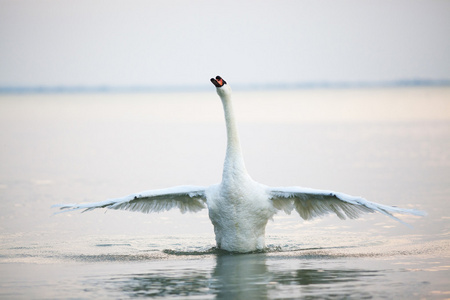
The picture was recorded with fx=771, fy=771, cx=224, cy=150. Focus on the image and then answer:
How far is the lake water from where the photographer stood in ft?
42.3

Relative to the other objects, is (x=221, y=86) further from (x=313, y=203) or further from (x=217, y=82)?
(x=313, y=203)

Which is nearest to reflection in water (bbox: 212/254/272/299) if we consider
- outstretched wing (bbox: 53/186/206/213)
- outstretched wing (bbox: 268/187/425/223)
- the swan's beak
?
outstretched wing (bbox: 268/187/425/223)

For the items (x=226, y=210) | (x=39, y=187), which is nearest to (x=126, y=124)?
(x=39, y=187)

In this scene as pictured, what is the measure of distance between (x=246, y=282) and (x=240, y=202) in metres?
2.50

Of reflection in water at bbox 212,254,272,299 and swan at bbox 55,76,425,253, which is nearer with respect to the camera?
reflection in water at bbox 212,254,272,299

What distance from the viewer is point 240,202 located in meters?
15.3

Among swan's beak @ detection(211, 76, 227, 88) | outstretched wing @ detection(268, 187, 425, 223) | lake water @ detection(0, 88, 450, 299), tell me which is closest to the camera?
lake water @ detection(0, 88, 450, 299)

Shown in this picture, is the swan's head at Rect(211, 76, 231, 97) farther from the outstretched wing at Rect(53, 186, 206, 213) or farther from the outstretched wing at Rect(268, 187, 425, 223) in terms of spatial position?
the outstretched wing at Rect(268, 187, 425, 223)

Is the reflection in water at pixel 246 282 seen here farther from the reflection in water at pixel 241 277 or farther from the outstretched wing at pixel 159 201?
the outstretched wing at pixel 159 201

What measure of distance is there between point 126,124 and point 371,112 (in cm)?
2267

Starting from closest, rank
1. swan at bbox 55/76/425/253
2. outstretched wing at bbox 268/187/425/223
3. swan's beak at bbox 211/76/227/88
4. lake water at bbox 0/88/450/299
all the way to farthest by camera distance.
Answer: lake water at bbox 0/88/450/299 < outstretched wing at bbox 268/187/425/223 < swan at bbox 55/76/425/253 < swan's beak at bbox 211/76/227/88

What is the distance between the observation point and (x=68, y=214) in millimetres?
20266

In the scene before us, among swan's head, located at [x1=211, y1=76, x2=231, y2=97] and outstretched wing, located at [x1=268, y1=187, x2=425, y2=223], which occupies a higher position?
swan's head, located at [x1=211, y1=76, x2=231, y2=97]

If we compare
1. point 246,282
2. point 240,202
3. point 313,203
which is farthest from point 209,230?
point 246,282
